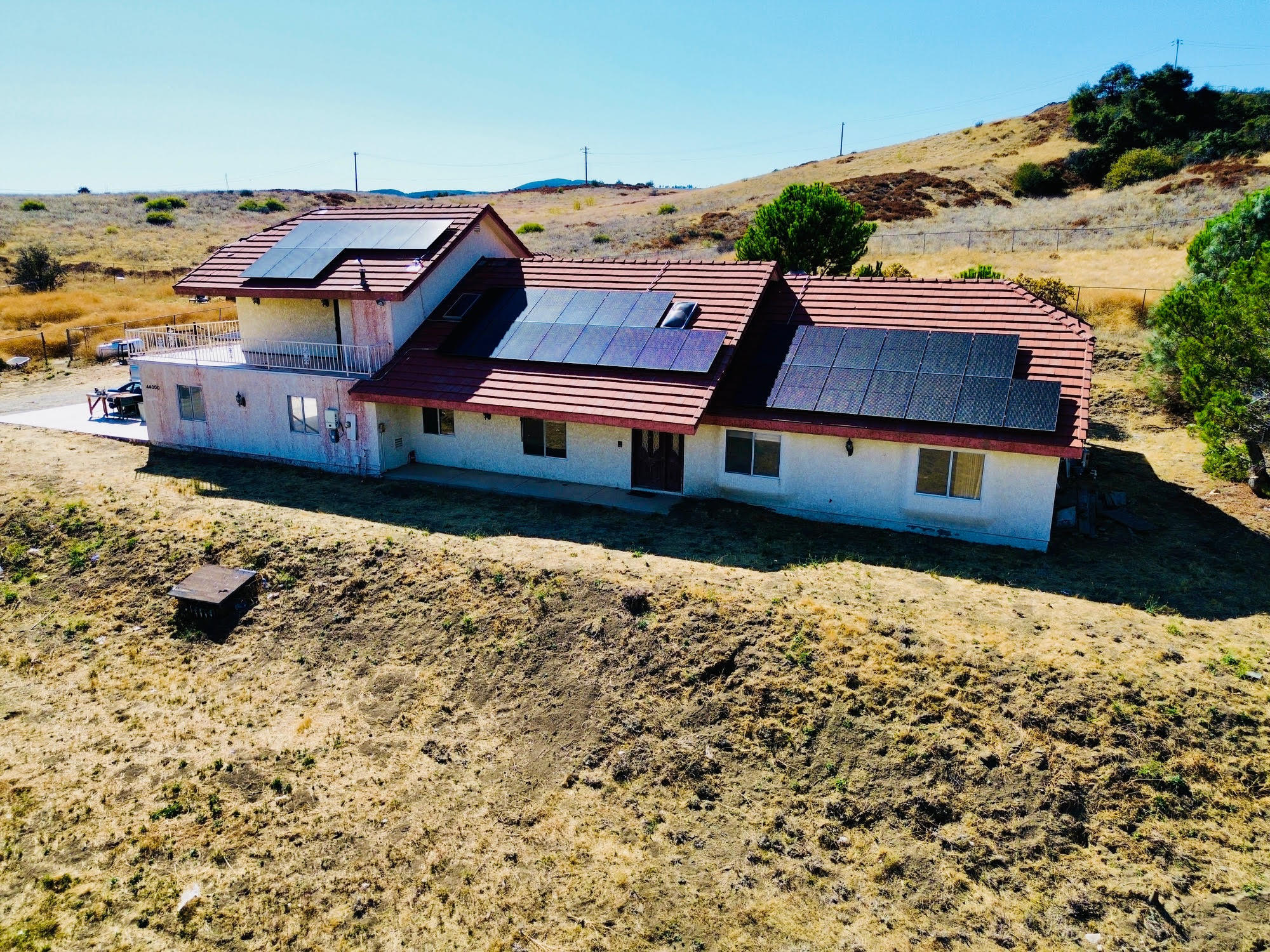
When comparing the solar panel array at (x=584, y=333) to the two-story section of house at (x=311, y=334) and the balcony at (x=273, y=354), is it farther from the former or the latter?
the balcony at (x=273, y=354)

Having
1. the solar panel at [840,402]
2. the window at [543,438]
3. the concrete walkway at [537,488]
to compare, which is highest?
the solar panel at [840,402]

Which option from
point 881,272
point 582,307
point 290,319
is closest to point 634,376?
point 582,307

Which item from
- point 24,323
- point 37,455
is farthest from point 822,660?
point 24,323

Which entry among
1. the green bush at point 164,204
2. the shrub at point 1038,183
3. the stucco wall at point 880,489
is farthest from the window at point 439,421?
the green bush at point 164,204

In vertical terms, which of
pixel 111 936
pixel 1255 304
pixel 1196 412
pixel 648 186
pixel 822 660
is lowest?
pixel 111 936

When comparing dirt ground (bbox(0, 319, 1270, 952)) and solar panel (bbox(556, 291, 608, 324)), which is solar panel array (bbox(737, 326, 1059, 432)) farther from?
solar panel (bbox(556, 291, 608, 324))

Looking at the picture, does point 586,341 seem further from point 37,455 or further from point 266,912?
point 37,455

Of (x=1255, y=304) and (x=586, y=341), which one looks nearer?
(x=1255, y=304)
